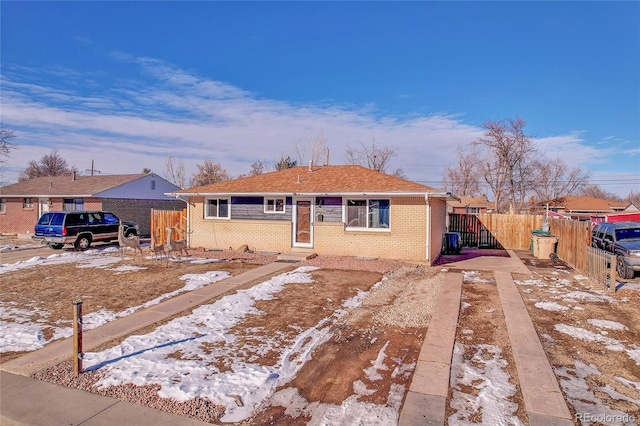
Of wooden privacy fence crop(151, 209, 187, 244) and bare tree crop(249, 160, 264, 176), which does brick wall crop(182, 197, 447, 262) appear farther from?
bare tree crop(249, 160, 264, 176)

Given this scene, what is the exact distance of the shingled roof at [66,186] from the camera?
83.5 feet

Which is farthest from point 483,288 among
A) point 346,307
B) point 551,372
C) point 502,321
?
point 551,372

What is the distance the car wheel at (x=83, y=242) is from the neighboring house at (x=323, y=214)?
5493 millimetres

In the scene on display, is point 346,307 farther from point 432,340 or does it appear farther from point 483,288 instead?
point 483,288

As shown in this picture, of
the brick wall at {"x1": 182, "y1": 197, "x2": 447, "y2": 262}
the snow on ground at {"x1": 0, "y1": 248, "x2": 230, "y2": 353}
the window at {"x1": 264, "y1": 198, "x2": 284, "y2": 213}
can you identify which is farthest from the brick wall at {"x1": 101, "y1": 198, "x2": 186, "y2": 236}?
the snow on ground at {"x1": 0, "y1": 248, "x2": 230, "y2": 353}

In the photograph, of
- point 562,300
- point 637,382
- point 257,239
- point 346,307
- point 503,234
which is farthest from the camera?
point 503,234

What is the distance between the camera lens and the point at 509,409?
398cm

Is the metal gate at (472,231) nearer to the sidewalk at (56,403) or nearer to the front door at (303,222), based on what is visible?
the front door at (303,222)

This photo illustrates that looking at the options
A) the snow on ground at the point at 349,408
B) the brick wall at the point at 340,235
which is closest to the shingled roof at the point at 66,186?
the brick wall at the point at 340,235

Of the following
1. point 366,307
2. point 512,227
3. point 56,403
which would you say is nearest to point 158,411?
point 56,403

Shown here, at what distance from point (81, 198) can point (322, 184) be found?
62.0 feet

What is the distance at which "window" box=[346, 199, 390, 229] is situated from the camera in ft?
47.0

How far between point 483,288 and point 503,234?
12.8m

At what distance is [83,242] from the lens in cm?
1833
